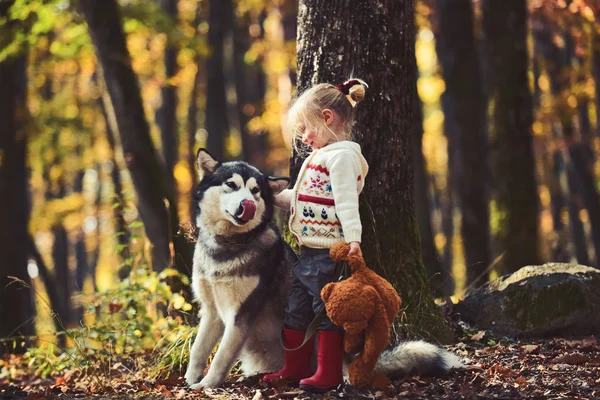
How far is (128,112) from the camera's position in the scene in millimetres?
8852

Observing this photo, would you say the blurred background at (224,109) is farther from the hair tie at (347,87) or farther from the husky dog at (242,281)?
the hair tie at (347,87)

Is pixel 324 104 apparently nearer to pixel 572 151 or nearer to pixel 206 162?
pixel 206 162

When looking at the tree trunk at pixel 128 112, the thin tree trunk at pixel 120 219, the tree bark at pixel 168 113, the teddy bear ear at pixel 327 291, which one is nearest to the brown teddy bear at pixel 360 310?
the teddy bear ear at pixel 327 291

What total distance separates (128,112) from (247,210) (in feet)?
14.8

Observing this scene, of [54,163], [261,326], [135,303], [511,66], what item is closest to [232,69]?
[54,163]

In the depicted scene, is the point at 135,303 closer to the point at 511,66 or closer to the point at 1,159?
the point at 1,159

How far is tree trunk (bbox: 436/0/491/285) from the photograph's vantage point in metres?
12.8

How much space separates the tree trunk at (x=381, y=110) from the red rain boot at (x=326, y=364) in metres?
1.22

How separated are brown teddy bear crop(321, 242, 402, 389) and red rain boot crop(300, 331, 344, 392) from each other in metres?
0.12

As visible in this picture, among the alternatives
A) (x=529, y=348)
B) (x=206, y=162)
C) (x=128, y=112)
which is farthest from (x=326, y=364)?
(x=128, y=112)

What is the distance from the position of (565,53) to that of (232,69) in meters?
8.02

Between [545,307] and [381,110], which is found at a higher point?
[381,110]

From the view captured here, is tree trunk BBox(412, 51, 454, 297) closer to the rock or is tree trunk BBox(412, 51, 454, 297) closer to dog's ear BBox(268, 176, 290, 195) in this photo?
the rock

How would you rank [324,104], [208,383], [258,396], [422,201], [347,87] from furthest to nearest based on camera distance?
[422,201] → [208,383] → [347,87] → [324,104] → [258,396]
